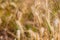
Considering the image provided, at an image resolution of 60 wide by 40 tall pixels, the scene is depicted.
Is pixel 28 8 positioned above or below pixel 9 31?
above

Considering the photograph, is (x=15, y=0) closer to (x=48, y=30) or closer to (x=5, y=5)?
(x=5, y=5)

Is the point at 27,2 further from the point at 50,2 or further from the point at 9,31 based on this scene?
the point at 50,2

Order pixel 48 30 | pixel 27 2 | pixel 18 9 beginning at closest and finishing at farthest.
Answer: pixel 48 30
pixel 18 9
pixel 27 2

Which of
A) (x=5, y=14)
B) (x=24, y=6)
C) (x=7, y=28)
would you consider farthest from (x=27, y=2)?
(x=7, y=28)

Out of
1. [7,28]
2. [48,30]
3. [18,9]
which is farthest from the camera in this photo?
[18,9]

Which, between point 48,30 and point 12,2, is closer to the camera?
point 48,30

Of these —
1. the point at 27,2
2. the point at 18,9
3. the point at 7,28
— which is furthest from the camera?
the point at 27,2

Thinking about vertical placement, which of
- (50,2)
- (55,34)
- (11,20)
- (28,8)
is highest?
(28,8)

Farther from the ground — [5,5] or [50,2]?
[5,5]

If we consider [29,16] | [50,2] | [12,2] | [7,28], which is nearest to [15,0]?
[12,2]
